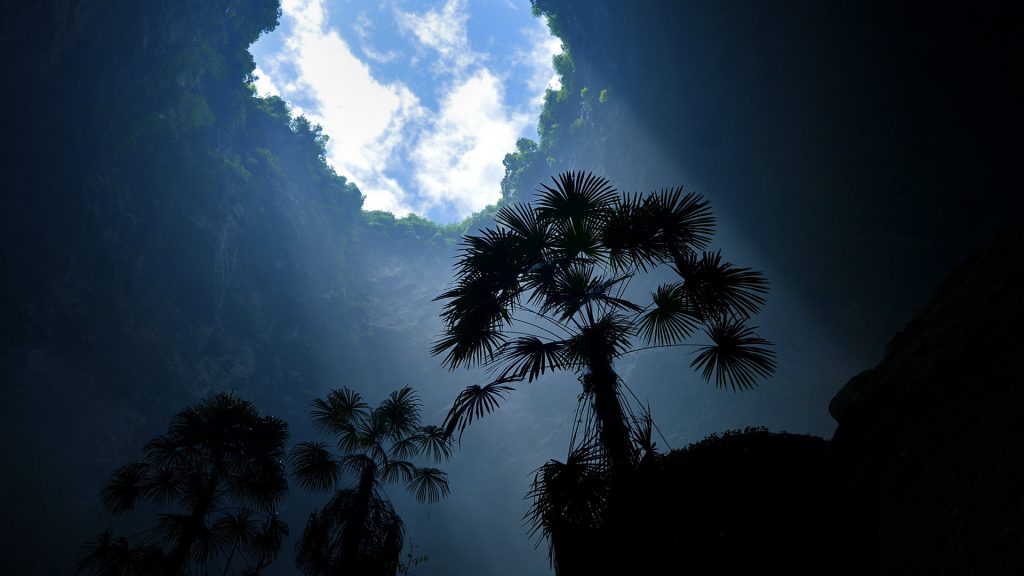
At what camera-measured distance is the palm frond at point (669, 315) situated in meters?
4.84

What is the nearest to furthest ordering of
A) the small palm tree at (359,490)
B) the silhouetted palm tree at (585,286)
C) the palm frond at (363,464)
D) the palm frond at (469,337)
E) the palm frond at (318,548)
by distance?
1. the silhouetted palm tree at (585,286)
2. the palm frond at (469,337)
3. the small palm tree at (359,490)
4. the palm frond at (318,548)
5. the palm frond at (363,464)

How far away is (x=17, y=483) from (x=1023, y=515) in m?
30.1

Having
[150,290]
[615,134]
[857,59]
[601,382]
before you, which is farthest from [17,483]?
[857,59]

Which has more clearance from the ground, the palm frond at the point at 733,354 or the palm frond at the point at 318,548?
the palm frond at the point at 733,354

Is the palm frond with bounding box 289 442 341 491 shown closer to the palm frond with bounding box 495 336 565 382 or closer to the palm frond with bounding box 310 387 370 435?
the palm frond with bounding box 310 387 370 435

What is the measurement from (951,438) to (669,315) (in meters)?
2.65

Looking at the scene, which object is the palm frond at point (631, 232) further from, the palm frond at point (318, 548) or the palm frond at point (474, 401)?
the palm frond at point (318, 548)

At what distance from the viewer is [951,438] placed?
8.50ft

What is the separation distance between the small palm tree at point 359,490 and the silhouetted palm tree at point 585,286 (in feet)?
7.80

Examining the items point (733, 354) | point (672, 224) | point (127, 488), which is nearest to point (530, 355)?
→ point (672, 224)

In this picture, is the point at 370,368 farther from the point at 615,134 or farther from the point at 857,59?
the point at 857,59

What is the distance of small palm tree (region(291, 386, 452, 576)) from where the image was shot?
21.8 ft

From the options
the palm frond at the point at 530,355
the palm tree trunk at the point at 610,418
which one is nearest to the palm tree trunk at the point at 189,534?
the palm frond at the point at 530,355

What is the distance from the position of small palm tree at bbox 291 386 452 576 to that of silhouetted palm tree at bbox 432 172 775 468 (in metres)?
2.38
